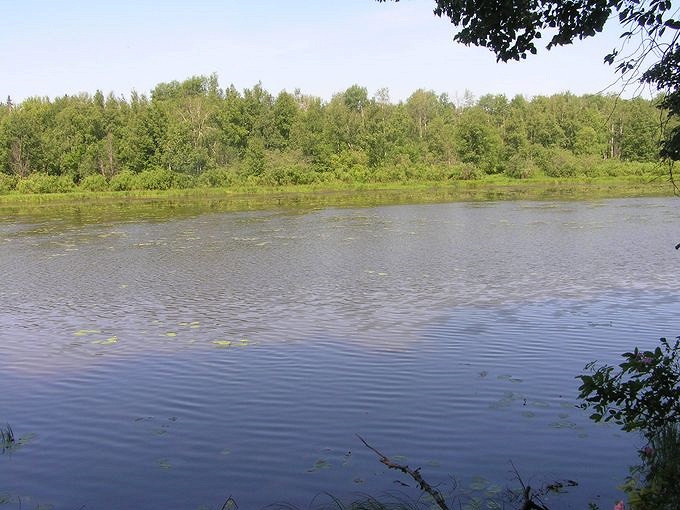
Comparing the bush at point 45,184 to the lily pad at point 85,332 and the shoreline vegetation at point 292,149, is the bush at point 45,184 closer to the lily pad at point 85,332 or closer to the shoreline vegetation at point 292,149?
the shoreline vegetation at point 292,149

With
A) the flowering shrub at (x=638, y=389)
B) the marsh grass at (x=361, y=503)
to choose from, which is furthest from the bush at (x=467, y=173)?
the flowering shrub at (x=638, y=389)

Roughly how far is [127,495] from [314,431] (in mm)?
2460

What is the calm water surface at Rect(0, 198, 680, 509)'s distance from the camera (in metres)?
7.81

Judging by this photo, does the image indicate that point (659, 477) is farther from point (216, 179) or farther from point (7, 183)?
point (7, 183)

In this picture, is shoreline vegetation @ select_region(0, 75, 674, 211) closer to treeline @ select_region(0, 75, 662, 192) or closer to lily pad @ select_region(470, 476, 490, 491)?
treeline @ select_region(0, 75, 662, 192)

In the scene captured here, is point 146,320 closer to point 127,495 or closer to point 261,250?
point 127,495

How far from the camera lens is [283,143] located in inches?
3752

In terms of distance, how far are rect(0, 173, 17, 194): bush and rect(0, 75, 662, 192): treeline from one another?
0.37 feet

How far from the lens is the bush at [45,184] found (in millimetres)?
80250

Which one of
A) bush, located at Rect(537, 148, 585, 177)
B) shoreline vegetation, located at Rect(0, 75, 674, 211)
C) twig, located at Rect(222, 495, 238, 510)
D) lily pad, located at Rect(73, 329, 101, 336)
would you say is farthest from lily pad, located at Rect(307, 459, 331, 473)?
bush, located at Rect(537, 148, 585, 177)

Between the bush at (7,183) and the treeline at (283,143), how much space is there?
11 centimetres

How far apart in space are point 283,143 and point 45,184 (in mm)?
30352

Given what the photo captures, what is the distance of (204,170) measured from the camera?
84.9 m

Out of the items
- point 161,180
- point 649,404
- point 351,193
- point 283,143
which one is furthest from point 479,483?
point 283,143
